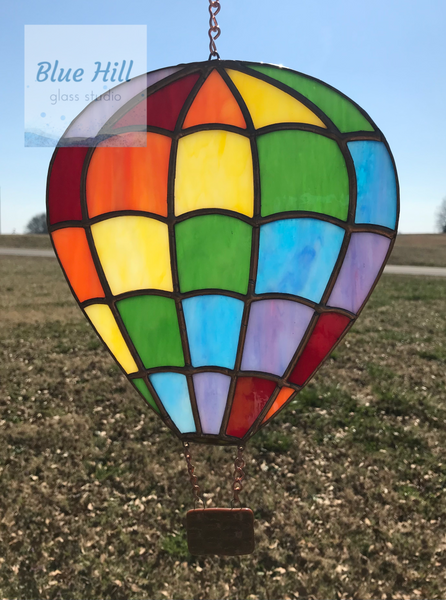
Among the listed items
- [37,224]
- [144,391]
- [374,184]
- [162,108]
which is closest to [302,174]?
[374,184]

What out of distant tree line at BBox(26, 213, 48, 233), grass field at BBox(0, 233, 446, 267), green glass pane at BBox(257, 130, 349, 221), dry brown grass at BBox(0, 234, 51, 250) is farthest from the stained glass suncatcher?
distant tree line at BBox(26, 213, 48, 233)

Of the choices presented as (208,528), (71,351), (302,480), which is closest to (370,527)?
(302,480)

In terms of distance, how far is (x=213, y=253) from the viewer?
61.1 inches

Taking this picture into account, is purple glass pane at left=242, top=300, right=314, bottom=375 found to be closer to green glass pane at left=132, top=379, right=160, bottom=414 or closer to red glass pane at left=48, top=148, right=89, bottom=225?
green glass pane at left=132, top=379, right=160, bottom=414

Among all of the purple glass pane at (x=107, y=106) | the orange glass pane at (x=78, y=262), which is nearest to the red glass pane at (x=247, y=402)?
the orange glass pane at (x=78, y=262)

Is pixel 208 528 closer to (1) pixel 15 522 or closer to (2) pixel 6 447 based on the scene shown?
(1) pixel 15 522

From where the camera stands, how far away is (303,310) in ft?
5.25

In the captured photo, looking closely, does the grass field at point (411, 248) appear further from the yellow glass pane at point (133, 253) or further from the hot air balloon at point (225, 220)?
the yellow glass pane at point (133, 253)

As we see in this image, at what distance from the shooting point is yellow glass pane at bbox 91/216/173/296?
60.7 inches

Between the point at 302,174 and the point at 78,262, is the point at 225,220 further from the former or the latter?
the point at 78,262

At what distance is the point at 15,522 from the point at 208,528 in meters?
3.04

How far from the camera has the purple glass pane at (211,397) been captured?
1684mm

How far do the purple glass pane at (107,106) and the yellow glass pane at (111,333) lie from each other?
0.57 meters

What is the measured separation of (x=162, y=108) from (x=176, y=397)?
97 cm
